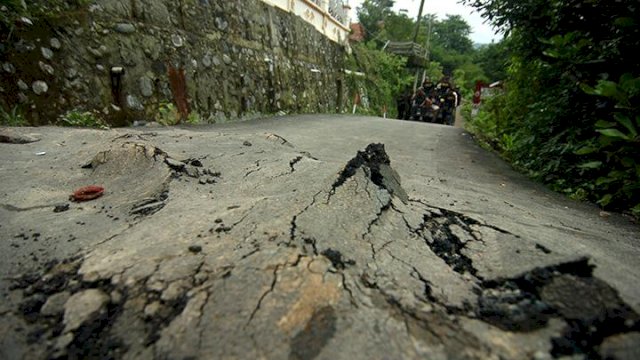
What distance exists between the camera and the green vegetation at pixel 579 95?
241cm

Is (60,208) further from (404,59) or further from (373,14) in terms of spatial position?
(373,14)

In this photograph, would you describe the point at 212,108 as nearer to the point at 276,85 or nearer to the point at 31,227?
the point at 276,85

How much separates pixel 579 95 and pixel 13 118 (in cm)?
528

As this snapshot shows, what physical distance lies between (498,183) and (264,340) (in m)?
2.92

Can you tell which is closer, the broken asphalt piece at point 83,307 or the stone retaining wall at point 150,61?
the broken asphalt piece at point 83,307

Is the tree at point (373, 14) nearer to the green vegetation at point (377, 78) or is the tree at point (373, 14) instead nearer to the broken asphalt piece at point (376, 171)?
the green vegetation at point (377, 78)

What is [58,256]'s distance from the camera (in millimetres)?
1407

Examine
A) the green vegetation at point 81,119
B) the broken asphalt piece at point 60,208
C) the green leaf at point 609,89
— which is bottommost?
the broken asphalt piece at point 60,208

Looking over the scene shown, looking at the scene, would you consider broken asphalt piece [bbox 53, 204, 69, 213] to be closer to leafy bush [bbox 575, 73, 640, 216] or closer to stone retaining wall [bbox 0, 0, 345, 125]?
stone retaining wall [bbox 0, 0, 345, 125]

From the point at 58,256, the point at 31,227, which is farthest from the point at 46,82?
the point at 58,256

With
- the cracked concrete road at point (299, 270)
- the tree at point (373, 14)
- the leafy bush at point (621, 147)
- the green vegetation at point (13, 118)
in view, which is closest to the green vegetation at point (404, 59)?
the tree at point (373, 14)

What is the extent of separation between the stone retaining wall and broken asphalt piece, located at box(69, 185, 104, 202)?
2.44 m

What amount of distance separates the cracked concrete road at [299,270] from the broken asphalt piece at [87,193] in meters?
0.06

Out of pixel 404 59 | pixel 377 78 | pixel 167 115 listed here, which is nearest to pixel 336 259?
pixel 167 115
